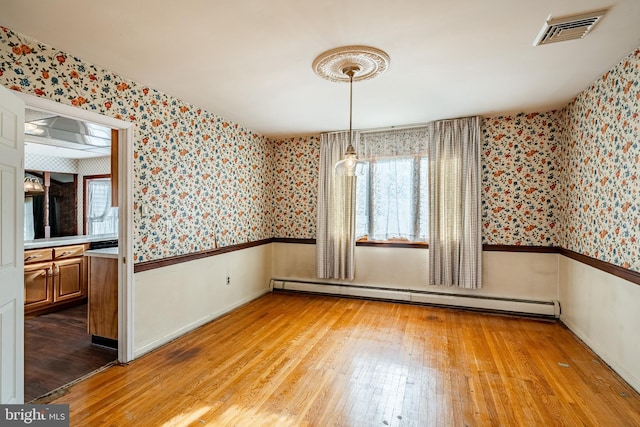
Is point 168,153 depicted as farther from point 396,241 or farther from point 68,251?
point 396,241

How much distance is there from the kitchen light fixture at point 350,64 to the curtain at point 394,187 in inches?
75.5

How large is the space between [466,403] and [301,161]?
389cm

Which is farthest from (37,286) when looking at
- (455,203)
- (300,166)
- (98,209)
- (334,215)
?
(455,203)

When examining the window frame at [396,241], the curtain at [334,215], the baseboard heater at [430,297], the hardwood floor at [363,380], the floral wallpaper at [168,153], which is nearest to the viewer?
the hardwood floor at [363,380]

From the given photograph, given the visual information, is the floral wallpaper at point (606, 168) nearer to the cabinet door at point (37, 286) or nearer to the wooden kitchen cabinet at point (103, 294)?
the wooden kitchen cabinet at point (103, 294)

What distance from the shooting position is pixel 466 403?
223cm

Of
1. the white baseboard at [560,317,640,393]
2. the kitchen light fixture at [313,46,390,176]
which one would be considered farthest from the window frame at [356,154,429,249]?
the kitchen light fixture at [313,46,390,176]

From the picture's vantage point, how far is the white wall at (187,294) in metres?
3.05

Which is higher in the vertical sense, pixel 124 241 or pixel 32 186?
pixel 32 186

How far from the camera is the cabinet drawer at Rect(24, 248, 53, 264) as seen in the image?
4016mm

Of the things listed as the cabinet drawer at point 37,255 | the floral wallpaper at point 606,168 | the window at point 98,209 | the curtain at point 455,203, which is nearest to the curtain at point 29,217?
the window at point 98,209

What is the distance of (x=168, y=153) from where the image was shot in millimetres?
3324

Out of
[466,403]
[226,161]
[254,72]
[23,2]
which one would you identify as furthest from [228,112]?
[466,403]

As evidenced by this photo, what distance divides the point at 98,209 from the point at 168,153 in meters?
3.99
